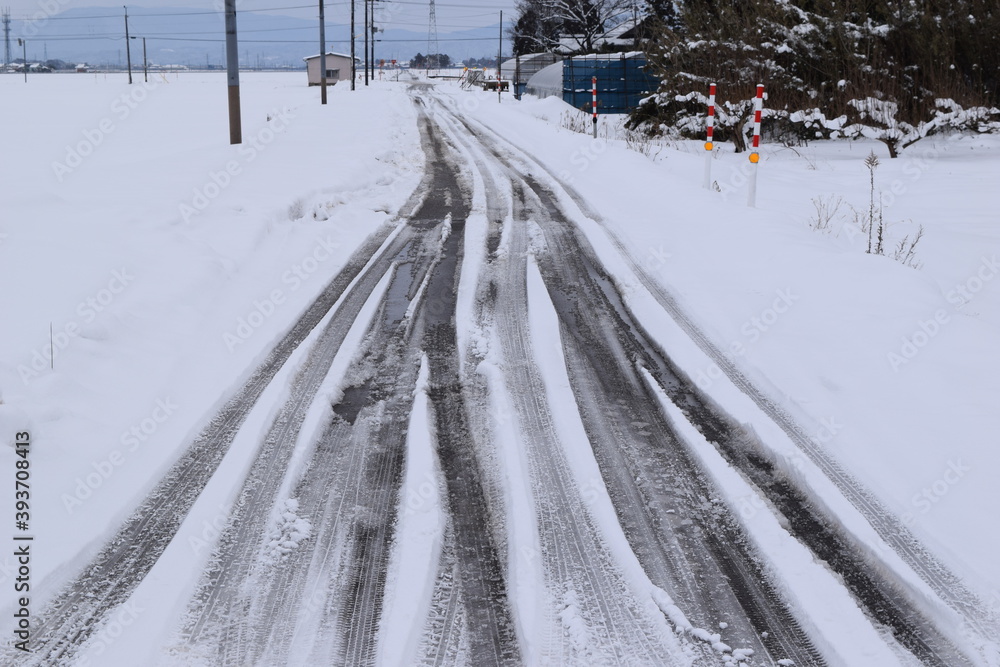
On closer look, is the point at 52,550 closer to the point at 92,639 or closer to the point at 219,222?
the point at 92,639

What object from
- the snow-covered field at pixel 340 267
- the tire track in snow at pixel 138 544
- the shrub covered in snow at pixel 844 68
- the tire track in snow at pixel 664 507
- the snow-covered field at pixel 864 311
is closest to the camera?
the tire track in snow at pixel 138 544

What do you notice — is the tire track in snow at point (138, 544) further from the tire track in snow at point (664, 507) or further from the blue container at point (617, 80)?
the blue container at point (617, 80)

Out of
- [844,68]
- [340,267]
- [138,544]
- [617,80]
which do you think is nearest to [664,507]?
[138,544]

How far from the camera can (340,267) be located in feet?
26.0

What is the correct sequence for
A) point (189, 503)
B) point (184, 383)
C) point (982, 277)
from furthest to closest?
point (982, 277)
point (184, 383)
point (189, 503)

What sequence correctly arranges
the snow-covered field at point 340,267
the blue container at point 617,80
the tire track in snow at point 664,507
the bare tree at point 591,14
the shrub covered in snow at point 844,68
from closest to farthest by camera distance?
the tire track in snow at point 664,507 < the snow-covered field at point 340,267 < the shrub covered in snow at point 844,68 < the blue container at point 617,80 < the bare tree at point 591,14

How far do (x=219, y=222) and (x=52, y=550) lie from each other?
6.26 metres

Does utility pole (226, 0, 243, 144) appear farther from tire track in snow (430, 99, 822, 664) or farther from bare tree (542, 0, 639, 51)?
bare tree (542, 0, 639, 51)

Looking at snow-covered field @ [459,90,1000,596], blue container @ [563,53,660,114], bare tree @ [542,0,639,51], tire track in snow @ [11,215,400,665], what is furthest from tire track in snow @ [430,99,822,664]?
bare tree @ [542,0,639,51]

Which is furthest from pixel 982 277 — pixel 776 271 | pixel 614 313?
pixel 614 313

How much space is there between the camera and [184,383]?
509cm

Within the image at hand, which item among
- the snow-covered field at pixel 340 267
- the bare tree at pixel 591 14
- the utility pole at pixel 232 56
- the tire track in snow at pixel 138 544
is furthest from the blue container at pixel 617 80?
the tire track in snow at pixel 138 544

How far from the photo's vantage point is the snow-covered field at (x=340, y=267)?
12.2ft

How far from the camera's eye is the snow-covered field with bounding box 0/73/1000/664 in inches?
147
